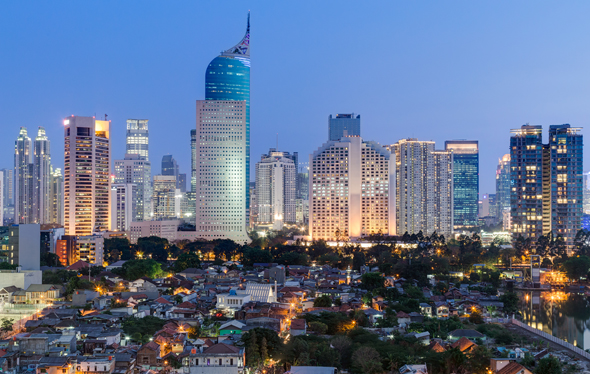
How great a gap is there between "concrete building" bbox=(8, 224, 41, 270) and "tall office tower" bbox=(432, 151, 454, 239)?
3430 centimetres

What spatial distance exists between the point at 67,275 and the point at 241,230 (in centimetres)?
2273

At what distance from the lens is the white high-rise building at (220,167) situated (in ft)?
162

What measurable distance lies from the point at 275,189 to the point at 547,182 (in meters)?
42.9

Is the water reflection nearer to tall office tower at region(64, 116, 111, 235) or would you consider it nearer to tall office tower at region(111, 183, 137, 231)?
tall office tower at region(64, 116, 111, 235)

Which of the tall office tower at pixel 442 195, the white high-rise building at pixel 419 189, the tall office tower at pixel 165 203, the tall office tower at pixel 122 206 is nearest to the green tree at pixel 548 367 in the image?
the white high-rise building at pixel 419 189

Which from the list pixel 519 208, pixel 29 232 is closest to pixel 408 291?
pixel 29 232

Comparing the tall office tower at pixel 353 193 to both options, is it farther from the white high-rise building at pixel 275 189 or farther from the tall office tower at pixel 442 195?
the white high-rise building at pixel 275 189

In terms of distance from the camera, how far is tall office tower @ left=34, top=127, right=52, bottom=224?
64.5 m

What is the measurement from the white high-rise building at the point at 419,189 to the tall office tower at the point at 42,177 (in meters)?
34.8

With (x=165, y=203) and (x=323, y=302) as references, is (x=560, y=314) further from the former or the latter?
(x=165, y=203)

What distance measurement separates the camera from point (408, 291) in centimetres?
2461

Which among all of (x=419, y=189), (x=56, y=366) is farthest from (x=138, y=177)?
(x=56, y=366)

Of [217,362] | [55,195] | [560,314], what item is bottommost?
[560,314]

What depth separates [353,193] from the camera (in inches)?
1962
